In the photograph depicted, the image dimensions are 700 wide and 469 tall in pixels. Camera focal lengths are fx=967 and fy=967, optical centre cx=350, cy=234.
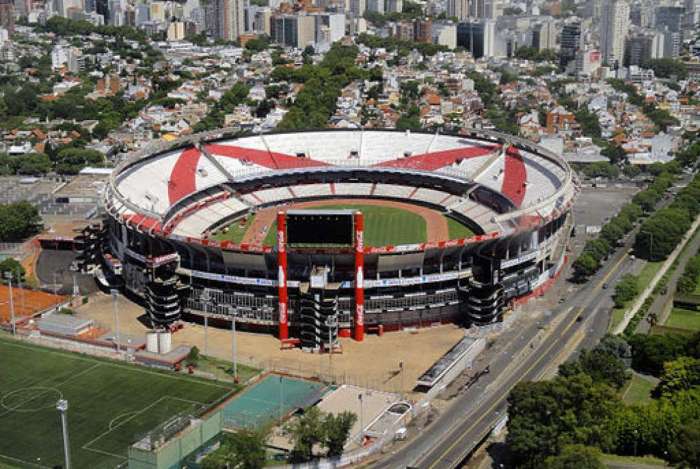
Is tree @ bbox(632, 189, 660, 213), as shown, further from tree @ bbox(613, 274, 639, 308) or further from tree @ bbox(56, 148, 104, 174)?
tree @ bbox(56, 148, 104, 174)

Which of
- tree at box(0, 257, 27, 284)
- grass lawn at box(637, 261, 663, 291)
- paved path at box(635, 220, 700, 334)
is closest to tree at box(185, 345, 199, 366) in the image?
tree at box(0, 257, 27, 284)

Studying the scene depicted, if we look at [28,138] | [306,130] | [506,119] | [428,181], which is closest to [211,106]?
[28,138]

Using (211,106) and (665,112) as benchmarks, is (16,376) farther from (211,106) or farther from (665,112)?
(665,112)

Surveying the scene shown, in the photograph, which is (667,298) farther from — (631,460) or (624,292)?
(631,460)

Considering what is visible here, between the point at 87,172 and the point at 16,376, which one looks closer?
the point at 16,376

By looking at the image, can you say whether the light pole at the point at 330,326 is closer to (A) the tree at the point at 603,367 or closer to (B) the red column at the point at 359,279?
(B) the red column at the point at 359,279

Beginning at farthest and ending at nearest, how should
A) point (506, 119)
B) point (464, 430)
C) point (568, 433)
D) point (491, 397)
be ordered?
point (506, 119)
point (491, 397)
point (464, 430)
point (568, 433)
